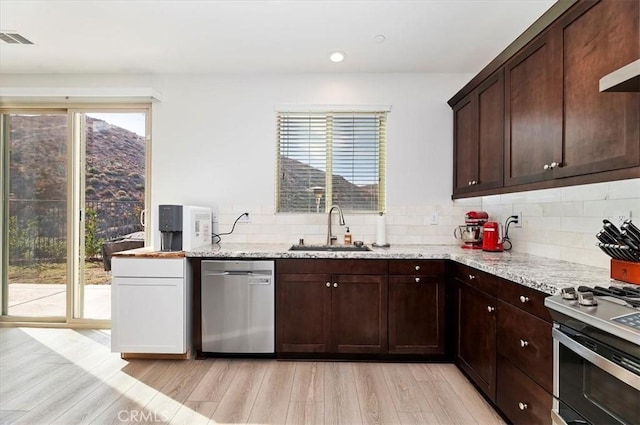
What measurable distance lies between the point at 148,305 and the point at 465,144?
3.12 metres

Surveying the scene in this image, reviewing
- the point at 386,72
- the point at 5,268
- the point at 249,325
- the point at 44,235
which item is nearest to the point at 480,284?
the point at 249,325

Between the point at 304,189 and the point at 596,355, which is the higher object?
the point at 304,189

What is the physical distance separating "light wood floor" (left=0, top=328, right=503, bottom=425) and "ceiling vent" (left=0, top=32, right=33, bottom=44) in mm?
2685

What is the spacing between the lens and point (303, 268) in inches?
107

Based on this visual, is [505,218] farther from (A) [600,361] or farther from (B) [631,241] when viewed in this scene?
(A) [600,361]

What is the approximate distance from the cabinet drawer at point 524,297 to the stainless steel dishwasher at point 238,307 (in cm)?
168

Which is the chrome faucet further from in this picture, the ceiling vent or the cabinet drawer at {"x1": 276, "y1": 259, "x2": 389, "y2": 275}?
the ceiling vent

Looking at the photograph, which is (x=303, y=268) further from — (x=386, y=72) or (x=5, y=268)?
(x=5, y=268)

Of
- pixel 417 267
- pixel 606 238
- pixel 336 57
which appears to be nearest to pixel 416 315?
pixel 417 267

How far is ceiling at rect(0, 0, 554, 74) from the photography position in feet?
7.55

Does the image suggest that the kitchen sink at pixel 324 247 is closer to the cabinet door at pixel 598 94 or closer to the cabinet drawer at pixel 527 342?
the cabinet drawer at pixel 527 342

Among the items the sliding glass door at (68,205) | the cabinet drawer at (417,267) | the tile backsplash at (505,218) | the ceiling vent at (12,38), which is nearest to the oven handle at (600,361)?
the tile backsplash at (505,218)

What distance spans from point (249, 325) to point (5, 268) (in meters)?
3.00

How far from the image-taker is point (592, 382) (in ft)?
3.84
